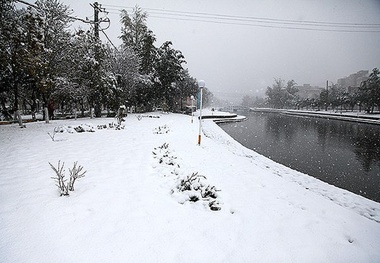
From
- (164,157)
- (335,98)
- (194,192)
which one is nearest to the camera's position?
(194,192)

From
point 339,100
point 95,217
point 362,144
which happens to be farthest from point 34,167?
point 339,100

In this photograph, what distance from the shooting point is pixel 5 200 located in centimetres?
389

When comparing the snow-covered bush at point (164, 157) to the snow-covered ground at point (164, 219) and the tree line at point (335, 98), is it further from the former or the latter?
the tree line at point (335, 98)

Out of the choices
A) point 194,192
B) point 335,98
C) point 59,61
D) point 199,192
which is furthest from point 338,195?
point 335,98

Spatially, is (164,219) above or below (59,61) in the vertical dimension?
below

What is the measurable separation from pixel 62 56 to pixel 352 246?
19721mm

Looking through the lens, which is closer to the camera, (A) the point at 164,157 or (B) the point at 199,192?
(B) the point at 199,192

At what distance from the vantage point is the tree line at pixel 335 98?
Result: 1876 inches

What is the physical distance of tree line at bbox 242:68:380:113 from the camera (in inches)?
1876

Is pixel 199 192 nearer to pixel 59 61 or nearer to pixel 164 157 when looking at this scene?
pixel 164 157

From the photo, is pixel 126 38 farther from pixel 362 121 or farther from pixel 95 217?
pixel 362 121

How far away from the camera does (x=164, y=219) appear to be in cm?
371

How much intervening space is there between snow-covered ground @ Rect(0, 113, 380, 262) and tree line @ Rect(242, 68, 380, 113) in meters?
59.2

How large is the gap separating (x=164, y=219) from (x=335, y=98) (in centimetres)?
8183
